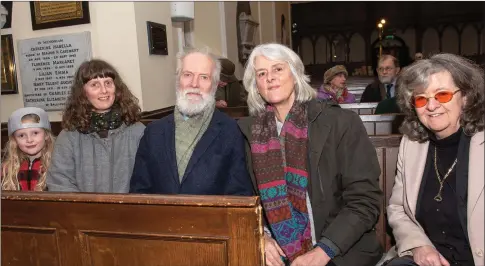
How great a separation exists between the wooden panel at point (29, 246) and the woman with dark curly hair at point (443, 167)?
1516 mm

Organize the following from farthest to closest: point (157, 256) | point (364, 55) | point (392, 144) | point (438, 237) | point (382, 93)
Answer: point (364, 55) < point (382, 93) < point (392, 144) < point (438, 237) < point (157, 256)

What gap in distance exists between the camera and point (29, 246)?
1.81m

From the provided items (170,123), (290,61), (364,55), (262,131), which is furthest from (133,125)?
(364,55)

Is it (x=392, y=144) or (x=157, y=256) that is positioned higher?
(x=392, y=144)

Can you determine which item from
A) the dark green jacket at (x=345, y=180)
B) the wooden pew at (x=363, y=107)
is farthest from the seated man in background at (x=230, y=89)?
the dark green jacket at (x=345, y=180)

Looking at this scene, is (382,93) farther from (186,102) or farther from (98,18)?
(186,102)

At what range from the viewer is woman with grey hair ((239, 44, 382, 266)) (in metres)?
1.92

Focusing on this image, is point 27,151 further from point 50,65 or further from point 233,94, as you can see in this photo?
point 233,94

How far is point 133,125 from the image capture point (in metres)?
2.44

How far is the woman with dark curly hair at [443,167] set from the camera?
1830mm

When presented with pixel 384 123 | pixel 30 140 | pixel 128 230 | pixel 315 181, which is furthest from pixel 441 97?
pixel 30 140

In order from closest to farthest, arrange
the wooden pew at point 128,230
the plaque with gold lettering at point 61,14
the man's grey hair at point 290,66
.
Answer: the wooden pew at point 128,230 → the man's grey hair at point 290,66 → the plaque with gold lettering at point 61,14

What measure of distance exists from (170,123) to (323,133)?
828mm

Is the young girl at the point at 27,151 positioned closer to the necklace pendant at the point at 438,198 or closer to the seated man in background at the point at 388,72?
the necklace pendant at the point at 438,198
